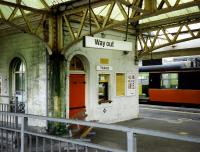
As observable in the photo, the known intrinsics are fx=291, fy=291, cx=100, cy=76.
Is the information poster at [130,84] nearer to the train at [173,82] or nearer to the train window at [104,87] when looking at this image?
the train window at [104,87]

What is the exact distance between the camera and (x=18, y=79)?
11.9 m

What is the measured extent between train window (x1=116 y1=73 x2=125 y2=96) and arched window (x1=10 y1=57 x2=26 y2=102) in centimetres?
397

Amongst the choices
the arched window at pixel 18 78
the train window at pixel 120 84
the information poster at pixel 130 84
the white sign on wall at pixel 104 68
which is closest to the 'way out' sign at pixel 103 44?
the white sign on wall at pixel 104 68

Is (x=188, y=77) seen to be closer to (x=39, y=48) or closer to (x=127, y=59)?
(x=127, y=59)

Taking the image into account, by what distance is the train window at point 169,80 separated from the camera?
1856 cm

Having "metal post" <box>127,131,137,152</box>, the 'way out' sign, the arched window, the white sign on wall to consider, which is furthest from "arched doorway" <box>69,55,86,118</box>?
"metal post" <box>127,131,137,152</box>

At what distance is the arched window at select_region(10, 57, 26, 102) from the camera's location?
1157 cm

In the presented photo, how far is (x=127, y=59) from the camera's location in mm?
13250

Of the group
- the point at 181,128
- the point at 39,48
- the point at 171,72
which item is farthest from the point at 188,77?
the point at 39,48

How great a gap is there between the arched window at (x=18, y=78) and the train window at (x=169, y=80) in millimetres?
10483

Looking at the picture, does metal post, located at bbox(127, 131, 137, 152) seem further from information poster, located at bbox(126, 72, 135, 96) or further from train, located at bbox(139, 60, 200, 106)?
train, located at bbox(139, 60, 200, 106)

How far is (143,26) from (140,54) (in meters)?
1.33

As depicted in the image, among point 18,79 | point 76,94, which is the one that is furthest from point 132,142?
point 18,79

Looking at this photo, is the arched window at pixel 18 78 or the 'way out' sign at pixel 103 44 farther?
the arched window at pixel 18 78
